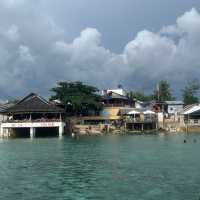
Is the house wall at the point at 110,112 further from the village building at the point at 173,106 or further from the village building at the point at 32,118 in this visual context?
the village building at the point at 173,106

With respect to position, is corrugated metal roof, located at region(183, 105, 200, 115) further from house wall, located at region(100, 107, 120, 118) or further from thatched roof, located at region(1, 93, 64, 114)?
thatched roof, located at region(1, 93, 64, 114)

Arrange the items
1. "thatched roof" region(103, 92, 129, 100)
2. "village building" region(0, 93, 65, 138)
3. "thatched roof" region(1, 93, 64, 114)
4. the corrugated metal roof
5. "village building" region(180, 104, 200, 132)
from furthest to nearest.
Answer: "thatched roof" region(103, 92, 129, 100), the corrugated metal roof, "village building" region(180, 104, 200, 132), "thatched roof" region(1, 93, 64, 114), "village building" region(0, 93, 65, 138)

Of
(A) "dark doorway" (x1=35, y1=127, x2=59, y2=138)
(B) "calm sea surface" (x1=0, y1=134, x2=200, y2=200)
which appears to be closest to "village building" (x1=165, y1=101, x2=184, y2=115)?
(A) "dark doorway" (x1=35, y1=127, x2=59, y2=138)

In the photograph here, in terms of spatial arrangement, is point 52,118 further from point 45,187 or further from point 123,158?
point 45,187

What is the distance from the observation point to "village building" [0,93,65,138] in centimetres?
7688

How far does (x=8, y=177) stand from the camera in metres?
Result: 28.2

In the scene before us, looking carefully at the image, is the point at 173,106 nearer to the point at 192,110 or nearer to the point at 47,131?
the point at 192,110

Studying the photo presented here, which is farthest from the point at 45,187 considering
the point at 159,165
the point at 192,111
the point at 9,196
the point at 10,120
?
the point at 192,111

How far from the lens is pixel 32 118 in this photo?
8188 cm

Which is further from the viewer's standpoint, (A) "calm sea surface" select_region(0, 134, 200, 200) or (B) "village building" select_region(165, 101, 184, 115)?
(B) "village building" select_region(165, 101, 184, 115)

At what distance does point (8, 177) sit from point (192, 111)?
6522 cm

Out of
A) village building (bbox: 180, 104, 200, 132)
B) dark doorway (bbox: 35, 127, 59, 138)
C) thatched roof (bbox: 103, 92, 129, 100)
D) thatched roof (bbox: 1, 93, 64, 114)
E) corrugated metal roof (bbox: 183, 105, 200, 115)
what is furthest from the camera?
thatched roof (bbox: 103, 92, 129, 100)

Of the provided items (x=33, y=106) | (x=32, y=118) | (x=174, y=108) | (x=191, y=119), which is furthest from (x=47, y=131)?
(x=174, y=108)

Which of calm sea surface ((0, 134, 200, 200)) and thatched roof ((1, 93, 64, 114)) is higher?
thatched roof ((1, 93, 64, 114))
